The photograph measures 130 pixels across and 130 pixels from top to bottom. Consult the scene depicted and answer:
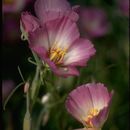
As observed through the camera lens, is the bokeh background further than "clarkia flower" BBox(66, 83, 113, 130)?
Yes

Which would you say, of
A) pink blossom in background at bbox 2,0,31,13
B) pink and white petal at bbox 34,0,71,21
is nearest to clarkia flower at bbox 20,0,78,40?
pink and white petal at bbox 34,0,71,21

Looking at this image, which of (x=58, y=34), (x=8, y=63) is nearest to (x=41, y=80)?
(x=58, y=34)

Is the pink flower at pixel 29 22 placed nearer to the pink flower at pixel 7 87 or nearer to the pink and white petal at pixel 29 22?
the pink and white petal at pixel 29 22

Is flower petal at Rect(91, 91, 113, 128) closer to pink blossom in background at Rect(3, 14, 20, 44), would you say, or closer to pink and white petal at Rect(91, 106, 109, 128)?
pink and white petal at Rect(91, 106, 109, 128)

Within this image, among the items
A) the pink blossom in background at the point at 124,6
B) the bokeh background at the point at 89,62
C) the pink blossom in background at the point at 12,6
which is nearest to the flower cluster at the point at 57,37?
the bokeh background at the point at 89,62

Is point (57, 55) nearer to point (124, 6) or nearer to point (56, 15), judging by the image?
point (56, 15)

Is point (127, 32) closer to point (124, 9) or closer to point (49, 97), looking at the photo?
point (124, 9)
